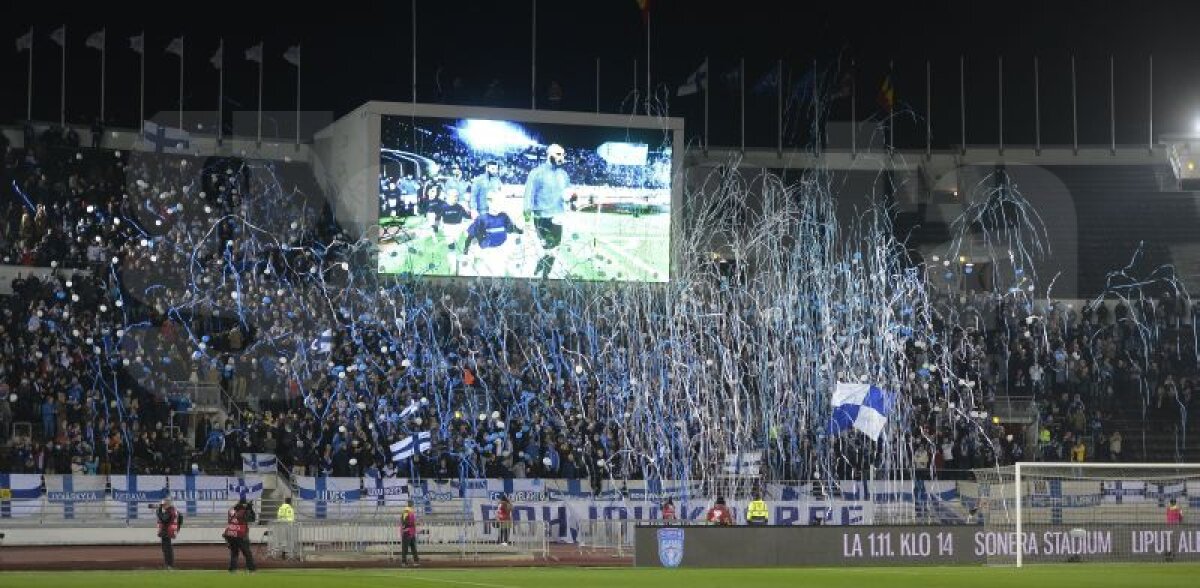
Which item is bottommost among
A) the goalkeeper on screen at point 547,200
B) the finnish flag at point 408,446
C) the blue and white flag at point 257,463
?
the blue and white flag at point 257,463

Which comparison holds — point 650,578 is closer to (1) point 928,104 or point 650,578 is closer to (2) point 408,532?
(2) point 408,532

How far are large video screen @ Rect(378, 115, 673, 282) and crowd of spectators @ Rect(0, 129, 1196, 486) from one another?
1.49 meters

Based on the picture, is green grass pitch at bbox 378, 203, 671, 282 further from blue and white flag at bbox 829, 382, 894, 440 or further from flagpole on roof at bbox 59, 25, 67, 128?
blue and white flag at bbox 829, 382, 894, 440

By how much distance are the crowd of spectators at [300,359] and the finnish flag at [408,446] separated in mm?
211

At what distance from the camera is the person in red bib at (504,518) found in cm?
3584

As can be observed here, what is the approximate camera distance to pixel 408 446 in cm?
4209

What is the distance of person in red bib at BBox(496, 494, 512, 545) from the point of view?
118ft

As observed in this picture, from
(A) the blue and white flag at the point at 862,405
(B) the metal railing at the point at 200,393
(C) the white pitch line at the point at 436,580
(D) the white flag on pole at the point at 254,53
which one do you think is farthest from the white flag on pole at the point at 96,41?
(C) the white pitch line at the point at 436,580

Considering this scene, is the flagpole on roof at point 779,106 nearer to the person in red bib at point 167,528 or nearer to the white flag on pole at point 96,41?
the white flag on pole at point 96,41

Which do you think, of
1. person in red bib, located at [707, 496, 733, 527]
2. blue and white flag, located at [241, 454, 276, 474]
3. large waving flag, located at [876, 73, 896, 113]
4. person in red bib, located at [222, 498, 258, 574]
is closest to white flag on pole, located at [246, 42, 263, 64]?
blue and white flag, located at [241, 454, 276, 474]

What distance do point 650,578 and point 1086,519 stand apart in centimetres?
1077

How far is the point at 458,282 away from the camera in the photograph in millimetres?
50219

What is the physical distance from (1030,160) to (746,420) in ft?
51.6

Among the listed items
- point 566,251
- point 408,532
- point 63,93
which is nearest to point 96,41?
point 63,93
